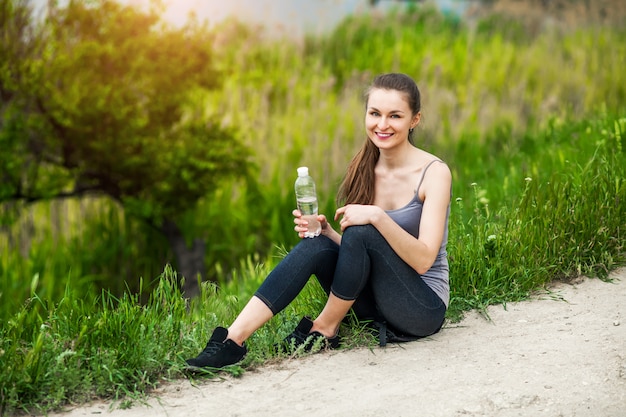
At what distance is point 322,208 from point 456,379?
4.34 metres

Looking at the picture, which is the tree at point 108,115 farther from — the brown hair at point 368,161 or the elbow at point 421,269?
the elbow at point 421,269

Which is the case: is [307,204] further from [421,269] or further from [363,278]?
[421,269]

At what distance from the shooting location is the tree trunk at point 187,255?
7547 mm

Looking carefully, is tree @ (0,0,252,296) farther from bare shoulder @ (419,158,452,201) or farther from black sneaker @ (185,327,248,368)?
bare shoulder @ (419,158,452,201)

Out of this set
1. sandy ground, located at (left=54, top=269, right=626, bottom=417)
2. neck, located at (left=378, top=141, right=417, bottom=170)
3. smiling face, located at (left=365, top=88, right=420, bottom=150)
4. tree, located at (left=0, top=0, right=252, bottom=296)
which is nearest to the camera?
sandy ground, located at (left=54, top=269, right=626, bottom=417)

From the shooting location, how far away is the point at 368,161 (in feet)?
12.9

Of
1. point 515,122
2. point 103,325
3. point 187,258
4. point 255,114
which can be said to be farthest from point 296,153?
point 103,325

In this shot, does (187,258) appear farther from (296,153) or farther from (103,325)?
(103,325)

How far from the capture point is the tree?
6.94 meters

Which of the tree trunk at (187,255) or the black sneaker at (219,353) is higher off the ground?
the black sneaker at (219,353)

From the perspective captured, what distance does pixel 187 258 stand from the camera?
7.57 meters

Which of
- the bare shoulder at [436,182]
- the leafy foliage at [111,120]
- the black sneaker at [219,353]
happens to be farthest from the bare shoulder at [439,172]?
the leafy foliage at [111,120]

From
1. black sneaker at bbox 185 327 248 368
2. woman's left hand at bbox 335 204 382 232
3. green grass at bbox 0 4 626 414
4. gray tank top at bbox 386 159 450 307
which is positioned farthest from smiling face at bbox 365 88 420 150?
black sneaker at bbox 185 327 248 368

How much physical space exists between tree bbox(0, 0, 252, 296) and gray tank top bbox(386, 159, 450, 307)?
3.62 metres
